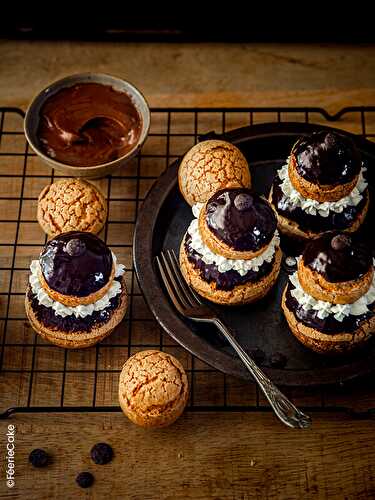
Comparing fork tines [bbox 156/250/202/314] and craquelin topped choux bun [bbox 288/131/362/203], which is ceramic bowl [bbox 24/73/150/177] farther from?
craquelin topped choux bun [bbox 288/131/362/203]

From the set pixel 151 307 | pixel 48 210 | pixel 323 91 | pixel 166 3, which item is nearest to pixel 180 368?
pixel 151 307

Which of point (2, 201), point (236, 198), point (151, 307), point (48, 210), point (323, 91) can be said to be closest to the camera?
point (236, 198)

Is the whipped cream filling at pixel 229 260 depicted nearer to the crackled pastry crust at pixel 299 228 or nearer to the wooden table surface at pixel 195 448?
the crackled pastry crust at pixel 299 228

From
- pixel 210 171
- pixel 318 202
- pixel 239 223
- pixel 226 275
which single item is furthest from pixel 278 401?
pixel 210 171

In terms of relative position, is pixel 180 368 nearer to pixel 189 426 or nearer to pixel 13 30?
pixel 189 426

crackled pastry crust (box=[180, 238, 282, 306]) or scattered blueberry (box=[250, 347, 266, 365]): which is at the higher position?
crackled pastry crust (box=[180, 238, 282, 306])

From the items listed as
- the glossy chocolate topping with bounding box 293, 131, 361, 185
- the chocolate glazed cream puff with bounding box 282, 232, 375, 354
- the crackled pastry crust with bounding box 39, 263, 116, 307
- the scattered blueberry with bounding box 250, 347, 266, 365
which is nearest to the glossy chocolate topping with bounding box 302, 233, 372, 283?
the chocolate glazed cream puff with bounding box 282, 232, 375, 354

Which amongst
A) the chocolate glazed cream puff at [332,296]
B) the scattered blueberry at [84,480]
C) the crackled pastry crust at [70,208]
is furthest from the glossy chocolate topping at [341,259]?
the scattered blueberry at [84,480]
